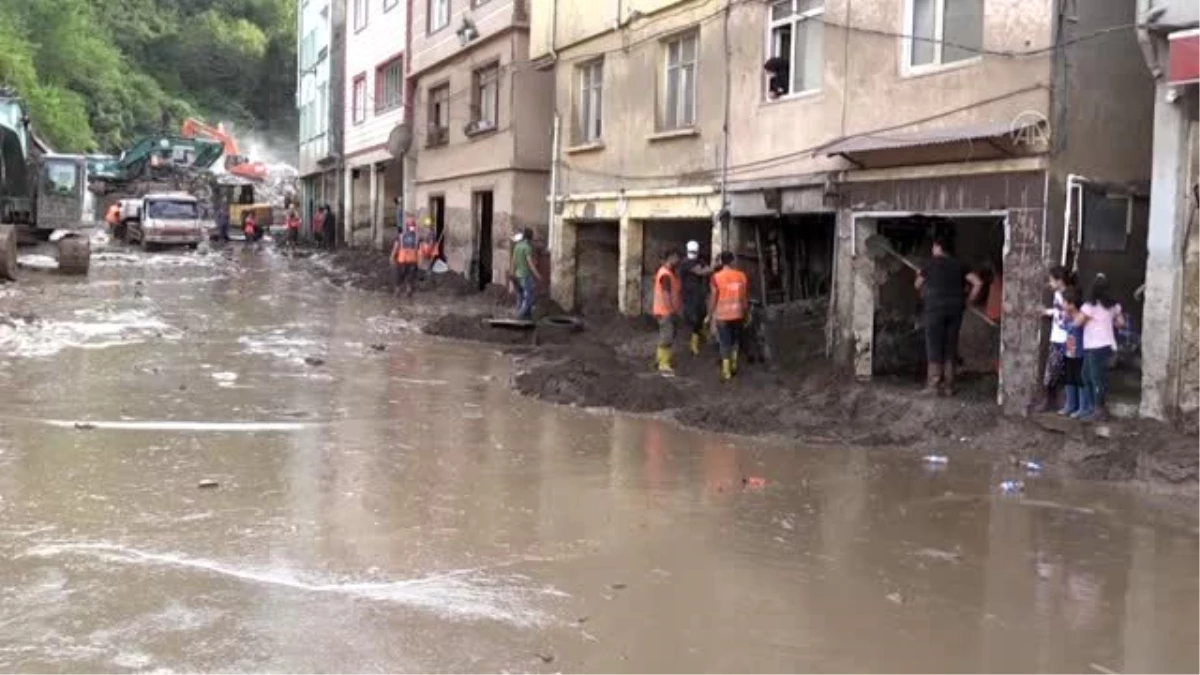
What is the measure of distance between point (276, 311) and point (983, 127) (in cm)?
1534

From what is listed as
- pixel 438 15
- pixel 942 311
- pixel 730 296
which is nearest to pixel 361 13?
pixel 438 15

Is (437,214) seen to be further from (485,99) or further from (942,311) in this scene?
(942,311)

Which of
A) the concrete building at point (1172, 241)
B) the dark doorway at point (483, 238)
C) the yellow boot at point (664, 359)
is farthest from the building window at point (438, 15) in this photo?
the concrete building at point (1172, 241)

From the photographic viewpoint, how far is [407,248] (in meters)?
25.7

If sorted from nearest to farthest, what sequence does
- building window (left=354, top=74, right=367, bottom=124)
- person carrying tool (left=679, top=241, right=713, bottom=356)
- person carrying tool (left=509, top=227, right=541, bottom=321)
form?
person carrying tool (left=679, top=241, right=713, bottom=356), person carrying tool (left=509, top=227, right=541, bottom=321), building window (left=354, top=74, right=367, bottom=124)

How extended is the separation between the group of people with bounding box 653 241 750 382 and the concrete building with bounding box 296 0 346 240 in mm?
27861

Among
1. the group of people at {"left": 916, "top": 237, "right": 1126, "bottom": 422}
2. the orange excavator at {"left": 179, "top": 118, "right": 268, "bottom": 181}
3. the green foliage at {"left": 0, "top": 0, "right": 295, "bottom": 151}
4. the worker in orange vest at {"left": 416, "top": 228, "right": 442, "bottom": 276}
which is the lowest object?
the group of people at {"left": 916, "top": 237, "right": 1126, "bottom": 422}

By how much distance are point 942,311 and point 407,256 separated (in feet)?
51.4

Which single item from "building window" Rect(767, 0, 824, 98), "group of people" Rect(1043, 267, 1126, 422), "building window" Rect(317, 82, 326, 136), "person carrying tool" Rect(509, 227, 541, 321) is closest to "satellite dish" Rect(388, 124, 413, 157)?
"person carrying tool" Rect(509, 227, 541, 321)

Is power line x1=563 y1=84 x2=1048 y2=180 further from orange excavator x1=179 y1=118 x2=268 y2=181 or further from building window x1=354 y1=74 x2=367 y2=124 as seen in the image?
orange excavator x1=179 y1=118 x2=268 y2=181

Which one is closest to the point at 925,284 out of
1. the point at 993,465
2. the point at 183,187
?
the point at 993,465

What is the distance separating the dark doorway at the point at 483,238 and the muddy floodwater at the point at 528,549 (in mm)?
13027

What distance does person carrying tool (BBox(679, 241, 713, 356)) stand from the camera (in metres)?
16.1

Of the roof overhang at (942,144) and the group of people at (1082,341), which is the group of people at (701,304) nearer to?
the roof overhang at (942,144)
